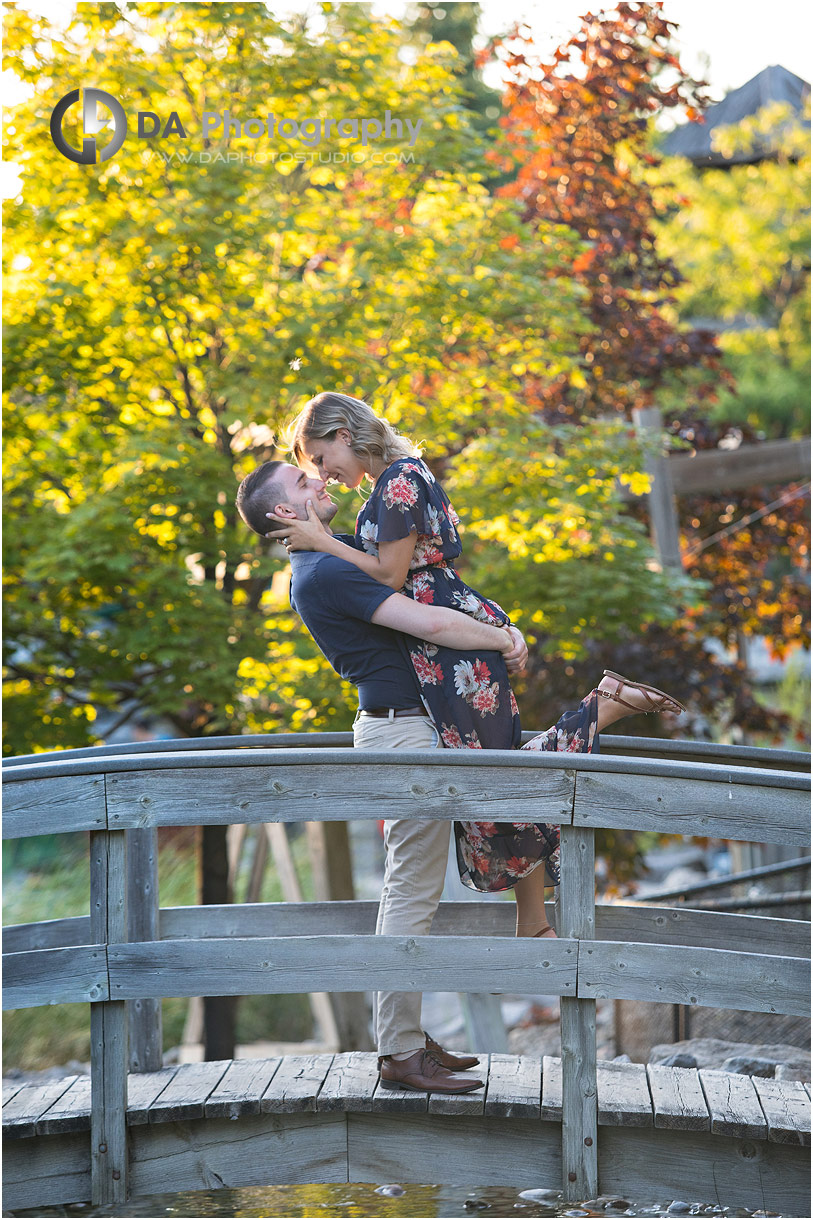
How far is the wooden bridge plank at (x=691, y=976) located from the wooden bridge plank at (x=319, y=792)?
38cm

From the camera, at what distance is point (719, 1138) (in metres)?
3.10

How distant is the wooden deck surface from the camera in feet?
9.97

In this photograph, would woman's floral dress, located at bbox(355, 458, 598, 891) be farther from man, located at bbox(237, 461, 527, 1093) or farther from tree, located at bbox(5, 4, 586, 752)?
tree, located at bbox(5, 4, 586, 752)

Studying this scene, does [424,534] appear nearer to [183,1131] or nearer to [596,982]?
[596,982]

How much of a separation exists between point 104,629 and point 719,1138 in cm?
399

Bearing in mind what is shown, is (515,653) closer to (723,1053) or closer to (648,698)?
(648,698)

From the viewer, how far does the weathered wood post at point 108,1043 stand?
3043 millimetres

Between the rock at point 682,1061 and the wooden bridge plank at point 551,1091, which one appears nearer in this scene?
the wooden bridge plank at point 551,1091

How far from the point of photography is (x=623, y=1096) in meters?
3.17

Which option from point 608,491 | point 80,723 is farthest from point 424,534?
point 80,723

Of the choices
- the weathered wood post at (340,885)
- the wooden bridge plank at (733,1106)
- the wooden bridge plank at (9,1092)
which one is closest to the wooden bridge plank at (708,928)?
the wooden bridge plank at (733,1106)

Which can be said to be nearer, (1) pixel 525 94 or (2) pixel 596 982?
(2) pixel 596 982

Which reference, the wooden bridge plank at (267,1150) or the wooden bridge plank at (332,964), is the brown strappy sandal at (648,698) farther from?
the wooden bridge plank at (267,1150)

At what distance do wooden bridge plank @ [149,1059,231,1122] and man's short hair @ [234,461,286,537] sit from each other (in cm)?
149
